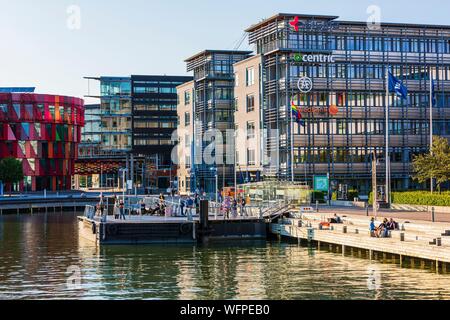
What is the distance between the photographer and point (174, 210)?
75.9 m

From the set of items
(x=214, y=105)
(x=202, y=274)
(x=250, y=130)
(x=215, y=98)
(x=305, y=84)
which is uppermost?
(x=215, y=98)

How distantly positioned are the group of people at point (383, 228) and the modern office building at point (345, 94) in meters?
49.9

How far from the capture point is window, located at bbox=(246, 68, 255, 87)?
12375 cm

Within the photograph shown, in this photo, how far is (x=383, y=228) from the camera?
57.9 m

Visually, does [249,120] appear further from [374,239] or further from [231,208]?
[374,239]

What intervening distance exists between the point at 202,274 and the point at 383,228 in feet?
52.0

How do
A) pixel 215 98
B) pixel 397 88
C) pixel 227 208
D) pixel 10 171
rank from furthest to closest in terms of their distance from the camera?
1. pixel 215 98
2. pixel 10 171
3. pixel 397 88
4. pixel 227 208

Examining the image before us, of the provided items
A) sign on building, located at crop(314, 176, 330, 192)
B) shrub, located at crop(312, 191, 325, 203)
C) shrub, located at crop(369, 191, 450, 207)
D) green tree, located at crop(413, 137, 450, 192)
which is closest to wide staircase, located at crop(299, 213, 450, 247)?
shrub, located at crop(369, 191, 450, 207)

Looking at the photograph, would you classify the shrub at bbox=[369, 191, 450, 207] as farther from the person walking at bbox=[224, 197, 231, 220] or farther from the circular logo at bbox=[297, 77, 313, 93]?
the circular logo at bbox=[297, 77, 313, 93]

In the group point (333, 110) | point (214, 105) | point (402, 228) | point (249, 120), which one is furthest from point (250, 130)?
point (402, 228)

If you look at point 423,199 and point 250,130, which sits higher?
point 250,130

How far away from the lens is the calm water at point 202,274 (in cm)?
4109

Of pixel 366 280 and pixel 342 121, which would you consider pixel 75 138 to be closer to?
pixel 342 121

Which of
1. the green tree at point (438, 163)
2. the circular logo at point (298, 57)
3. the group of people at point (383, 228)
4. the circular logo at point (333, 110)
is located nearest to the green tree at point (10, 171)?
the circular logo at point (298, 57)
